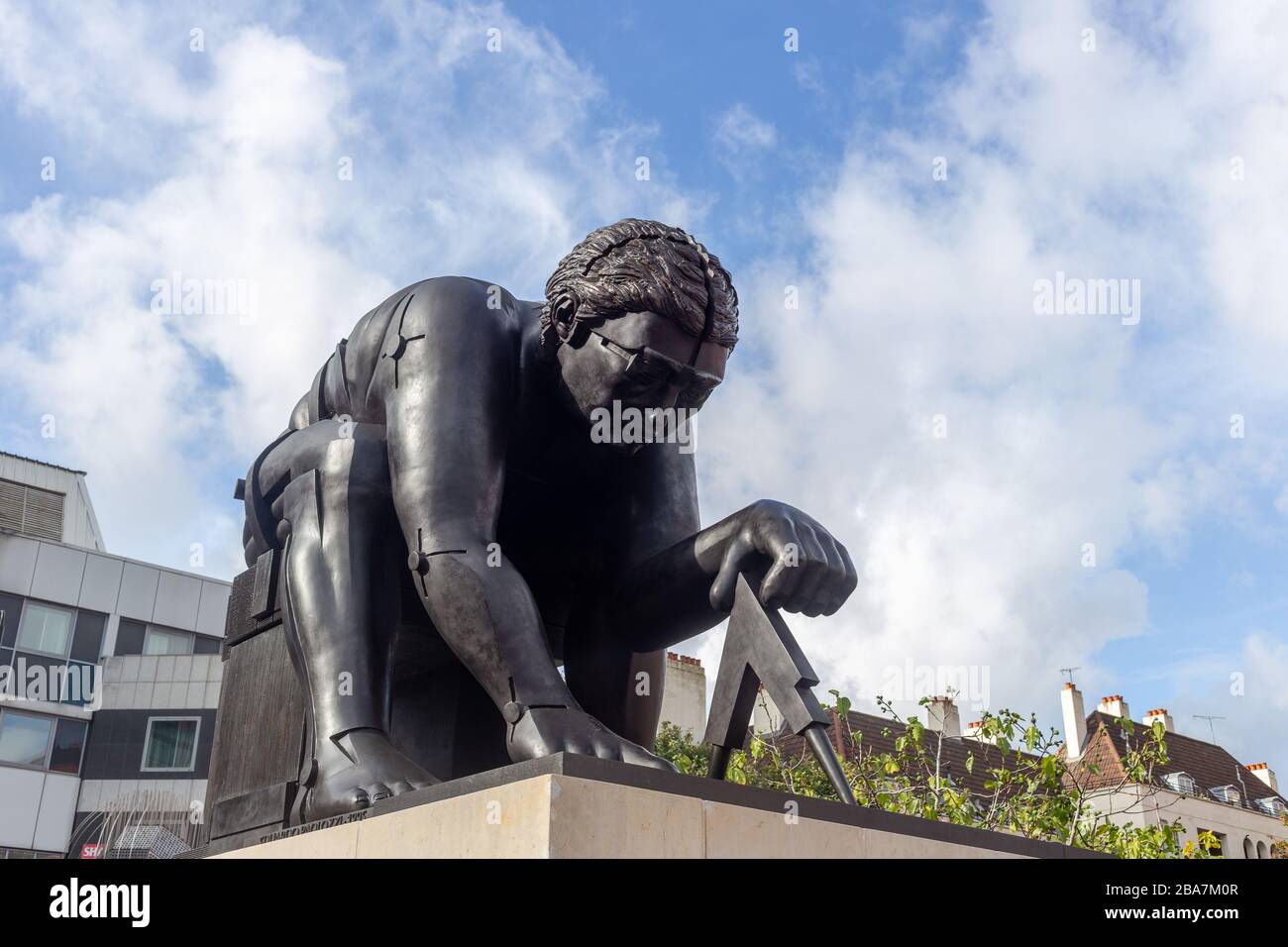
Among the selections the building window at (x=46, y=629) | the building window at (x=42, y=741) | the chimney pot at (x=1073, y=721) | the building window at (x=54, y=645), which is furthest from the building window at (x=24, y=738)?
the chimney pot at (x=1073, y=721)

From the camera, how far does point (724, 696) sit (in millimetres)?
3264

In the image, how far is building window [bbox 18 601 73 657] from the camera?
29406mm

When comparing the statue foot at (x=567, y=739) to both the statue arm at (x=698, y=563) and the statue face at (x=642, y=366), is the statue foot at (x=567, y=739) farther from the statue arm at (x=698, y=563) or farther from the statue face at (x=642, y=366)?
the statue face at (x=642, y=366)

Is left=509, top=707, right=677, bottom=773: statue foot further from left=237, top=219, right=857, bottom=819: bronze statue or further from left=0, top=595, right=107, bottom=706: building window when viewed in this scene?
left=0, top=595, right=107, bottom=706: building window

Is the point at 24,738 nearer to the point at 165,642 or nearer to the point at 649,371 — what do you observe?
the point at 165,642

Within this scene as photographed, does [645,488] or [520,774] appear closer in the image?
[520,774]

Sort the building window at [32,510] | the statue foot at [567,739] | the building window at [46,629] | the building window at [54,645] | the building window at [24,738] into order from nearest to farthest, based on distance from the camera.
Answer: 1. the statue foot at [567,739]
2. the building window at [24,738]
3. the building window at [54,645]
4. the building window at [46,629]
5. the building window at [32,510]

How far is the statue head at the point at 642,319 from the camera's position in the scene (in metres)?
3.30

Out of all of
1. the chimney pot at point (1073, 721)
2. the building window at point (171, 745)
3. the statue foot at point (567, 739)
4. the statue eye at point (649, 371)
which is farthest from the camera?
the chimney pot at point (1073, 721)

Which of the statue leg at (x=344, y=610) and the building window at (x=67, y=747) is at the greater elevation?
the building window at (x=67, y=747)
